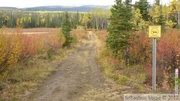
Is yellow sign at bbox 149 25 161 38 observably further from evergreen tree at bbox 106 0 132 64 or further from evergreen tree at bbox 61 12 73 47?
evergreen tree at bbox 61 12 73 47

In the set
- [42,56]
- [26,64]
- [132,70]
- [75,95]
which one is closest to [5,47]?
[75,95]

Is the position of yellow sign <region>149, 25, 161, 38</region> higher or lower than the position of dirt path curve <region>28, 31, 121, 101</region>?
higher

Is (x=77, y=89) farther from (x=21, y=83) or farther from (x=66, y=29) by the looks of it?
(x=66, y=29)

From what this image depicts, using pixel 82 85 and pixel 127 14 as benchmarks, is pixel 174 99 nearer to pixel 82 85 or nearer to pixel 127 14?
pixel 82 85

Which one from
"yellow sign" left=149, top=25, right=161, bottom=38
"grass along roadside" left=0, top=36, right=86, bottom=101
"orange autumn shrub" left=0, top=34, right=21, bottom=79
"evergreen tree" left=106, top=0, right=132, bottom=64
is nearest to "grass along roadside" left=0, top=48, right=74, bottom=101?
"grass along roadside" left=0, top=36, right=86, bottom=101

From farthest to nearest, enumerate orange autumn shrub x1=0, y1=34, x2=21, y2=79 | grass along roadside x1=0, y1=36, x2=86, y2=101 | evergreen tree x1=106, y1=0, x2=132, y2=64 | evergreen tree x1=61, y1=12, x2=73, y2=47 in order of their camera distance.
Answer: evergreen tree x1=61, y1=12, x2=73, y2=47, evergreen tree x1=106, y1=0, x2=132, y2=64, orange autumn shrub x1=0, y1=34, x2=21, y2=79, grass along roadside x1=0, y1=36, x2=86, y2=101

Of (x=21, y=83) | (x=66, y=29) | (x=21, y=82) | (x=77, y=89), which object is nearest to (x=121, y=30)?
(x=77, y=89)

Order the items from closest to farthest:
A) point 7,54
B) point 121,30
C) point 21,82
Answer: point 7,54, point 21,82, point 121,30

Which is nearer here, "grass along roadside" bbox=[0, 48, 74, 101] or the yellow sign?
the yellow sign

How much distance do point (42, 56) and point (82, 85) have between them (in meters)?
10.4

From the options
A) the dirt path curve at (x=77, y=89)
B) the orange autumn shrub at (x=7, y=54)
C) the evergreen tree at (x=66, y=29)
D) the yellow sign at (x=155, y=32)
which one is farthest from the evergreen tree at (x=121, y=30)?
A: the evergreen tree at (x=66, y=29)

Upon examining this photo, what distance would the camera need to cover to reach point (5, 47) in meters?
11.1

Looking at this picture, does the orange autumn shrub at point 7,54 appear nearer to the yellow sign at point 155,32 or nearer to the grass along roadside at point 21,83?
the grass along roadside at point 21,83

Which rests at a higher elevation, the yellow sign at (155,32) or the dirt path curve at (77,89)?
the yellow sign at (155,32)
